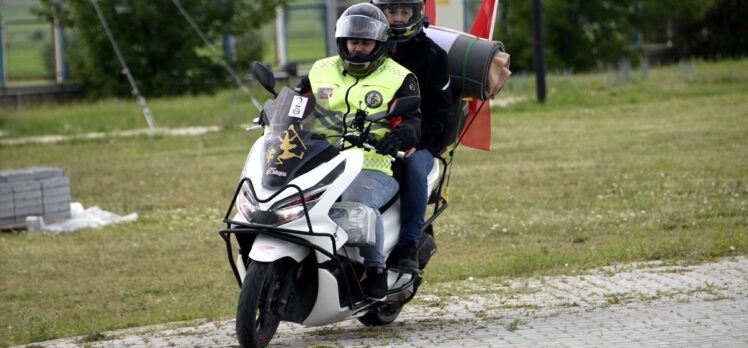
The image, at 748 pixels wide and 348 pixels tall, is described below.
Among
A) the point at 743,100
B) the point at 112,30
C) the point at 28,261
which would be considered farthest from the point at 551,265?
the point at 112,30

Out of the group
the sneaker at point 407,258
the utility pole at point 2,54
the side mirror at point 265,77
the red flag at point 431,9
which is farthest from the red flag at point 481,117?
the utility pole at point 2,54

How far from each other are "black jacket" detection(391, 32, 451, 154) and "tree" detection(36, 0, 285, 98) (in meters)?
24.1

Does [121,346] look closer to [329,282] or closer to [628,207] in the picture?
[329,282]

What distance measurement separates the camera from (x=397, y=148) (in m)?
7.84

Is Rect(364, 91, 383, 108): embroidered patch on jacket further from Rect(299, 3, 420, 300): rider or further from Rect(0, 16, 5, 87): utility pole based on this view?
Rect(0, 16, 5, 87): utility pole

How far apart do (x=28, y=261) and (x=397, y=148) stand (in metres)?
5.59

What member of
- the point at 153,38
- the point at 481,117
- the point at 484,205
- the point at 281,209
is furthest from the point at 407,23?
the point at 153,38

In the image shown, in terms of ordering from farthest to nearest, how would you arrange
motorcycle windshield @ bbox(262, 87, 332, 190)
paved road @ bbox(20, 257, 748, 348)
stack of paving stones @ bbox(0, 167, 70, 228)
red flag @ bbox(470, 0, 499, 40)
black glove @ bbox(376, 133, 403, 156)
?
1. stack of paving stones @ bbox(0, 167, 70, 228)
2. red flag @ bbox(470, 0, 499, 40)
3. black glove @ bbox(376, 133, 403, 156)
4. paved road @ bbox(20, 257, 748, 348)
5. motorcycle windshield @ bbox(262, 87, 332, 190)

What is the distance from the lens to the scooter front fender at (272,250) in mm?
7280

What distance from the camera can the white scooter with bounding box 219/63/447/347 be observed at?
24.1 feet

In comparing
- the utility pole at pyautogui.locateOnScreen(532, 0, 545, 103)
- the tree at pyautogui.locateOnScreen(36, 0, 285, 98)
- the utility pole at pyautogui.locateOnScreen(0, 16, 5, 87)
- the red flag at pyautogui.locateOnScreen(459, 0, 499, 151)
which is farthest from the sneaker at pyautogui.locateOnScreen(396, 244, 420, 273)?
the utility pole at pyautogui.locateOnScreen(0, 16, 5, 87)

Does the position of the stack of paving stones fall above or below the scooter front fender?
below

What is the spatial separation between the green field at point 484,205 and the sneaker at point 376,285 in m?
1.82

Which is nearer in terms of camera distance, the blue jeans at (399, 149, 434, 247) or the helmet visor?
the helmet visor
